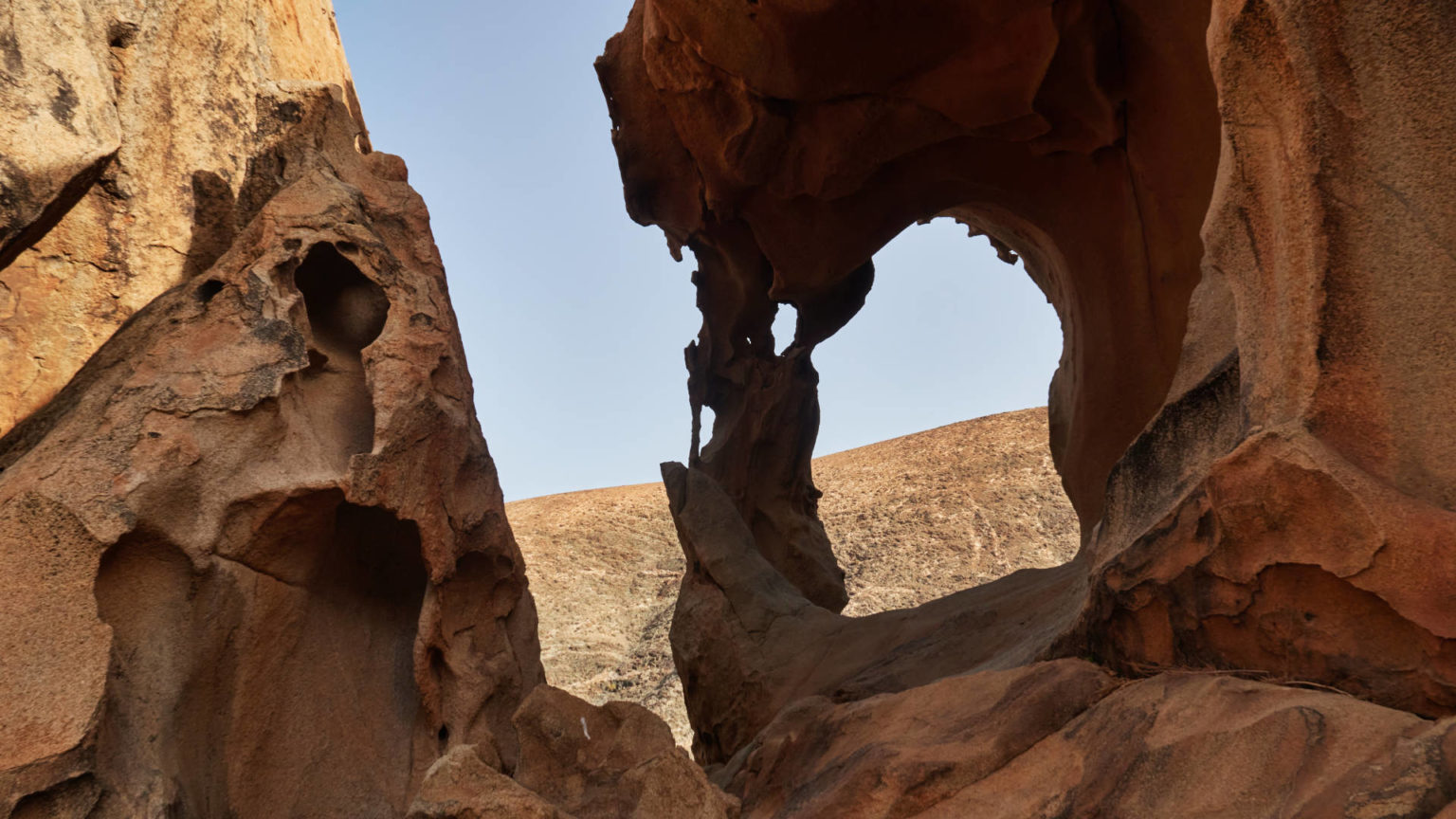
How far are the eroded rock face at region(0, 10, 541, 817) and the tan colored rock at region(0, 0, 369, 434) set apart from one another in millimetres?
36

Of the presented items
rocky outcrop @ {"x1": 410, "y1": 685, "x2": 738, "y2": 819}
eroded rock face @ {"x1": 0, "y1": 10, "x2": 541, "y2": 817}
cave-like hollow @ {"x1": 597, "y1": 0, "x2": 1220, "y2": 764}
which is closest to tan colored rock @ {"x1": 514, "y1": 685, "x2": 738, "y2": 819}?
rocky outcrop @ {"x1": 410, "y1": 685, "x2": 738, "y2": 819}

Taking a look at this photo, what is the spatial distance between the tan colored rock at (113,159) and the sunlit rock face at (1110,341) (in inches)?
94.7

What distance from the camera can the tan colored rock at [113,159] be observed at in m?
3.54

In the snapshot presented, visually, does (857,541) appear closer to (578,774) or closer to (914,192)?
(914,192)

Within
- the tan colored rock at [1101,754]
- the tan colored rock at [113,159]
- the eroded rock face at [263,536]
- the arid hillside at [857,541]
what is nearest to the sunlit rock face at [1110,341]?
the tan colored rock at [1101,754]

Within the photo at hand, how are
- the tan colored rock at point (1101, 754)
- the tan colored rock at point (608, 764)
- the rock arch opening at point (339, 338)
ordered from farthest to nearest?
the rock arch opening at point (339, 338) < the tan colored rock at point (608, 764) < the tan colored rock at point (1101, 754)

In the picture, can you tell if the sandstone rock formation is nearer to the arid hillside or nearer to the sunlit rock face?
the sunlit rock face

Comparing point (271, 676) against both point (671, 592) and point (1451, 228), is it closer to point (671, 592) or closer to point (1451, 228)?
point (1451, 228)

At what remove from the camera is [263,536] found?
150 inches

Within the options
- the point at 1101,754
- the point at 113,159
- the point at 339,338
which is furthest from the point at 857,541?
the point at 1101,754

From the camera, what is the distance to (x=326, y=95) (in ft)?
17.9

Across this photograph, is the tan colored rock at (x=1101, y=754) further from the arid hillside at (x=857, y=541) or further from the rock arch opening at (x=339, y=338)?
the arid hillside at (x=857, y=541)

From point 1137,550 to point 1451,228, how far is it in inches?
48.5

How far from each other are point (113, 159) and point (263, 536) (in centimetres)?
174
